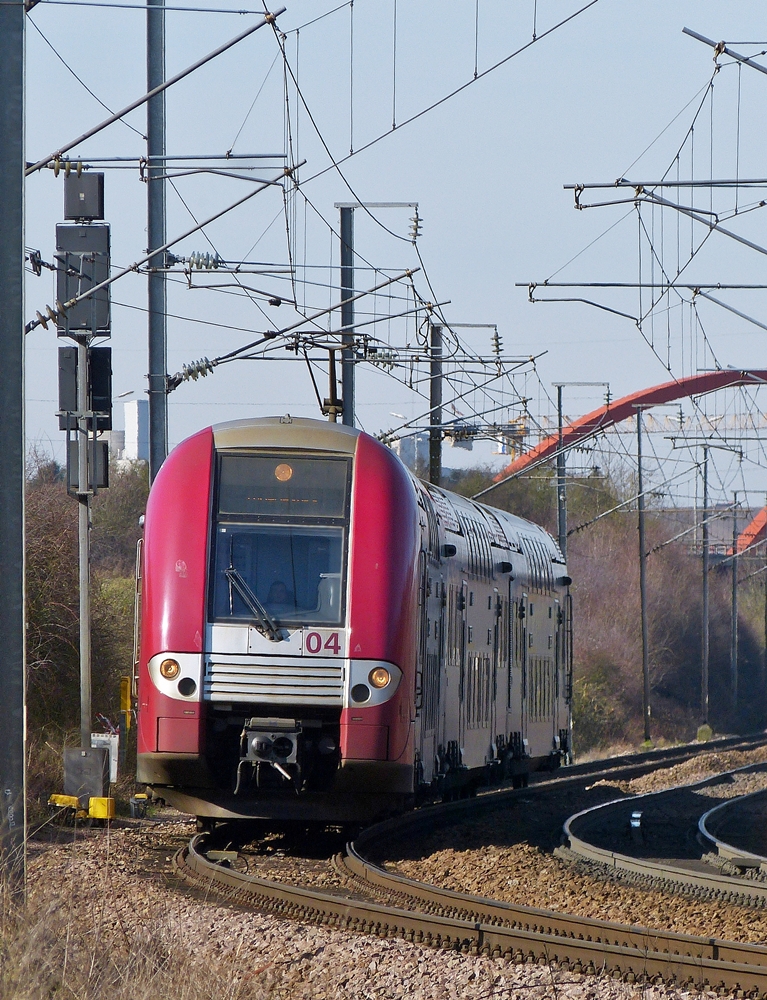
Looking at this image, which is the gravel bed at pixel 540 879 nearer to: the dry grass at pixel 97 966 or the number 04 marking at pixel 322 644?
the number 04 marking at pixel 322 644

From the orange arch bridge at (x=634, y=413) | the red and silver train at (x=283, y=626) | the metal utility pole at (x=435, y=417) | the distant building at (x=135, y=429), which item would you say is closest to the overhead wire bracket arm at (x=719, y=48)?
the red and silver train at (x=283, y=626)

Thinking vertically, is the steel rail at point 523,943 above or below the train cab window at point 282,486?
below

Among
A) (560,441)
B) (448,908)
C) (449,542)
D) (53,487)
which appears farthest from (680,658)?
(448,908)

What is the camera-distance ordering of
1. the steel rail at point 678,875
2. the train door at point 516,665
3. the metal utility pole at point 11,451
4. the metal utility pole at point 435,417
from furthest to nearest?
the metal utility pole at point 435,417, the train door at point 516,665, the steel rail at point 678,875, the metal utility pole at point 11,451

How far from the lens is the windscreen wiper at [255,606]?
491 inches

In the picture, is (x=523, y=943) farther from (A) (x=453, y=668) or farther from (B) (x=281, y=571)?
(A) (x=453, y=668)

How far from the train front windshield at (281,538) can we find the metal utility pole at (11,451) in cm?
398

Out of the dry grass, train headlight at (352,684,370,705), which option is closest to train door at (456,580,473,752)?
train headlight at (352,684,370,705)

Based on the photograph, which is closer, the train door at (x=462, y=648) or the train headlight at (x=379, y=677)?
the train headlight at (x=379, y=677)

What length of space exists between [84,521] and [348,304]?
9437 millimetres

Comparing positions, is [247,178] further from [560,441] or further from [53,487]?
[560,441]

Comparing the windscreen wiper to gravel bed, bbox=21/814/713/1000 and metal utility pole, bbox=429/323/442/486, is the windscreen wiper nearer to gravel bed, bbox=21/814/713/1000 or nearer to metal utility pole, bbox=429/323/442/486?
gravel bed, bbox=21/814/713/1000

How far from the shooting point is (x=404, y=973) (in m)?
8.38

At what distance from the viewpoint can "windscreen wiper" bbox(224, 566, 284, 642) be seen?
1247 cm
